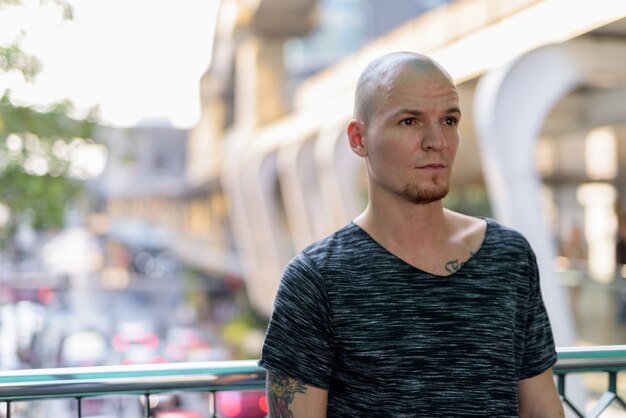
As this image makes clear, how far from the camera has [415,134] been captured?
1.94 meters

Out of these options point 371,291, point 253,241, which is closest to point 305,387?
point 371,291

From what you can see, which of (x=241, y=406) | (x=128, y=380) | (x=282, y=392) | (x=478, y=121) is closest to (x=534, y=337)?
(x=282, y=392)

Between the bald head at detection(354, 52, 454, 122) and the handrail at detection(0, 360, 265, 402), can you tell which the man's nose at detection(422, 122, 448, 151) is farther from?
the handrail at detection(0, 360, 265, 402)

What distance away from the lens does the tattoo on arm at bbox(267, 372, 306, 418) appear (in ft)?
6.32

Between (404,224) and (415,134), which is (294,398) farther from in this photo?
(415,134)

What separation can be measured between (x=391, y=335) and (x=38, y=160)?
413 inches

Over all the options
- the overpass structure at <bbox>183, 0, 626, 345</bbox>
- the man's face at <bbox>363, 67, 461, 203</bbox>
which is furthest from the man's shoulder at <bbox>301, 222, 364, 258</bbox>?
the overpass structure at <bbox>183, 0, 626, 345</bbox>

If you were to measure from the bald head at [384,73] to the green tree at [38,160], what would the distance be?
31.3ft

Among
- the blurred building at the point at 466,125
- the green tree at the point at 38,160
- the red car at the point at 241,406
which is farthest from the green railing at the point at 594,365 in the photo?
Result: the red car at the point at 241,406

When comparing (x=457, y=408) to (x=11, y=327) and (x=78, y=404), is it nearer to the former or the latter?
(x=78, y=404)

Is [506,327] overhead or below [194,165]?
below

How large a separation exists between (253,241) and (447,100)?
3268 centimetres

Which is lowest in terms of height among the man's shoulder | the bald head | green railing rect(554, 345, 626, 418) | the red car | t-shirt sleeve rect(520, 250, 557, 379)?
the red car

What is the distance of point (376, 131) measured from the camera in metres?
1.97
